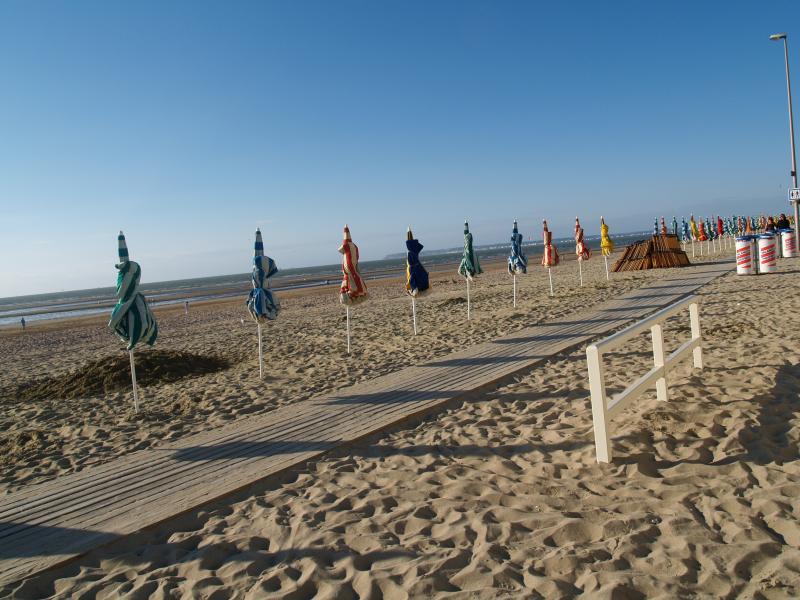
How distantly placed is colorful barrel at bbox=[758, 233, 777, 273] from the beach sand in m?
13.7

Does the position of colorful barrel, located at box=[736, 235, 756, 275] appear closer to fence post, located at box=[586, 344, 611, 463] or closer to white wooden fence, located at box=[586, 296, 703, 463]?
white wooden fence, located at box=[586, 296, 703, 463]

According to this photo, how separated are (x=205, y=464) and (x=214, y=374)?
15.0ft

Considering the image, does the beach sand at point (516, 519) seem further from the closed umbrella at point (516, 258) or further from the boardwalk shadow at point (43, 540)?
the closed umbrella at point (516, 258)

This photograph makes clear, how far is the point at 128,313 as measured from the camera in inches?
264

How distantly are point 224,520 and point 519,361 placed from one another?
198 inches

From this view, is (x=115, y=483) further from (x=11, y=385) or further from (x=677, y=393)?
(x=11, y=385)

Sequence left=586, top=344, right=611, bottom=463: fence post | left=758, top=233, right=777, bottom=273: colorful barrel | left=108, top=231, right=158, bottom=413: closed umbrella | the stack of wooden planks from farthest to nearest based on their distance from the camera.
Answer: the stack of wooden planks, left=758, top=233, right=777, bottom=273: colorful barrel, left=108, top=231, right=158, bottom=413: closed umbrella, left=586, top=344, right=611, bottom=463: fence post

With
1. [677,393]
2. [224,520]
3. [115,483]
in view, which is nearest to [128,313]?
[115,483]

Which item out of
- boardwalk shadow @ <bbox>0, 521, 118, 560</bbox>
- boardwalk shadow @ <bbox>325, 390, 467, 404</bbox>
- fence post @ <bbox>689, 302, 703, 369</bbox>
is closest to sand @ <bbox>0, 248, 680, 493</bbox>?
boardwalk shadow @ <bbox>325, 390, 467, 404</bbox>

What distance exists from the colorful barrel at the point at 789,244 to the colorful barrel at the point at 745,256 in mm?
7167


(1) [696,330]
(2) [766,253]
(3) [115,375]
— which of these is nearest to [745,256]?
(2) [766,253]

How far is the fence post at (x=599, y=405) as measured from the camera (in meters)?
3.73

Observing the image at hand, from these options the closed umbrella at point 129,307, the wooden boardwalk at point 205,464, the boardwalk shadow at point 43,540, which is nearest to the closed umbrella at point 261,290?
the closed umbrella at point 129,307

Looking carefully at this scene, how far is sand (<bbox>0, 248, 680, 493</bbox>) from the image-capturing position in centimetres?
579
